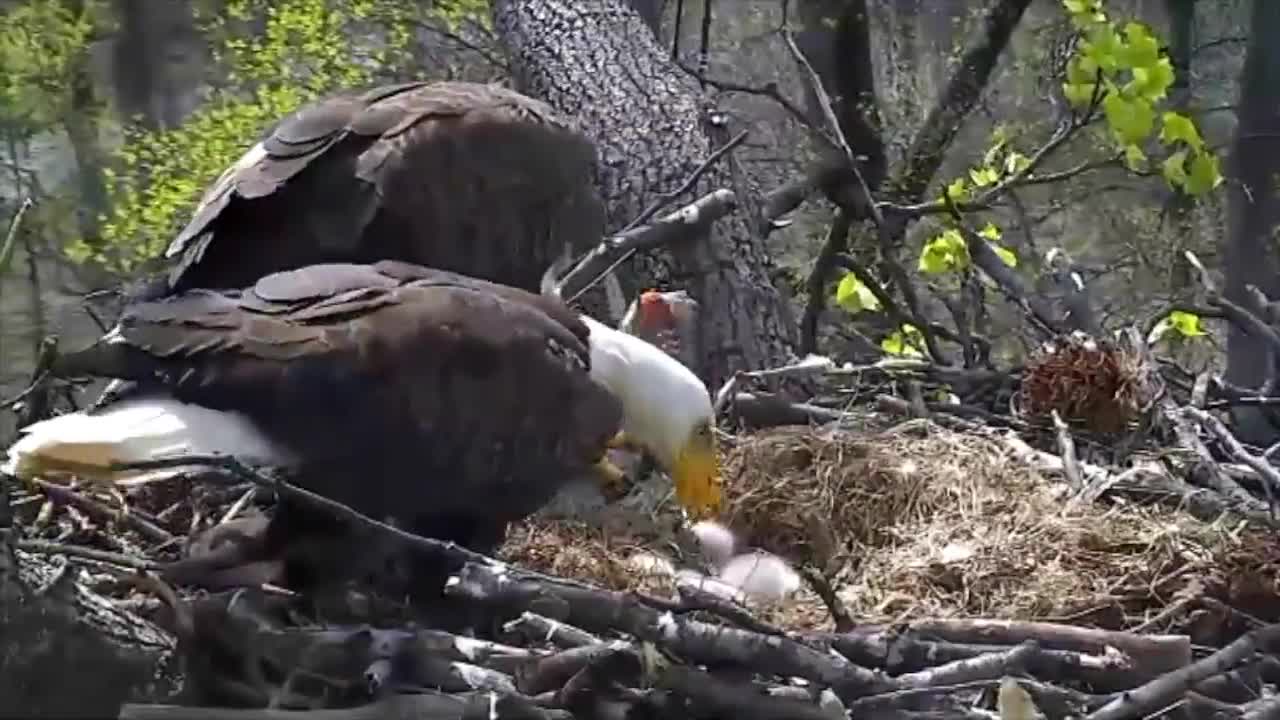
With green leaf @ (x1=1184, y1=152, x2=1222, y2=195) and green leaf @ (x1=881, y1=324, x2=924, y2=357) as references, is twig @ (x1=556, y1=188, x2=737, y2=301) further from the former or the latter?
green leaf @ (x1=1184, y1=152, x2=1222, y2=195)

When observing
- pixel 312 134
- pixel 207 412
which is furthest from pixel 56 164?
pixel 207 412

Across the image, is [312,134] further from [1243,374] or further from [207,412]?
[1243,374]

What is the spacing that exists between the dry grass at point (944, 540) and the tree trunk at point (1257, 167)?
4.74 feet

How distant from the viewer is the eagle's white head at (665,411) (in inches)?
99.3

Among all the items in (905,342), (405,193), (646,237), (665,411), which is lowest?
(905,342)

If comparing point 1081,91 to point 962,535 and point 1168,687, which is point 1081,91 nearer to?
point 962,535

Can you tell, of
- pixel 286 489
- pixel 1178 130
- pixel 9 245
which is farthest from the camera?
pixel 1178 130

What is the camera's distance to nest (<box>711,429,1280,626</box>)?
2.27m

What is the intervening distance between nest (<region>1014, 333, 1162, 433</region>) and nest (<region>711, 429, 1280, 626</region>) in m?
0.13

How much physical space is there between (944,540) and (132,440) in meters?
1.21

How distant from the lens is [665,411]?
2.56 m

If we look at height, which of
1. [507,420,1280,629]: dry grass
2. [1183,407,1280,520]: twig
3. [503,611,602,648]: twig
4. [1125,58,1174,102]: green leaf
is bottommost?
[507,420,1280,629]: dry grass

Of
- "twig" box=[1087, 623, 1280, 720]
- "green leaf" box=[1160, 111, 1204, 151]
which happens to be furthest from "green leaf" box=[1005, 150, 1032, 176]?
"twig" box=[1087, 623, 1280, 720]

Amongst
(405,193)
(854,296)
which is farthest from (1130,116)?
(405,193)
